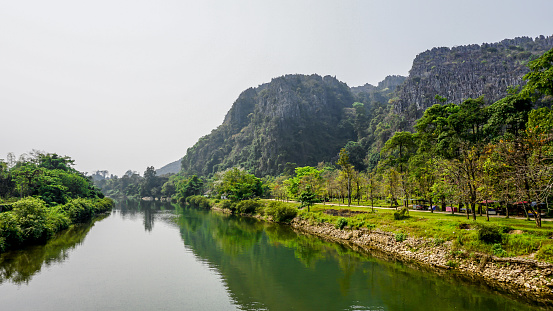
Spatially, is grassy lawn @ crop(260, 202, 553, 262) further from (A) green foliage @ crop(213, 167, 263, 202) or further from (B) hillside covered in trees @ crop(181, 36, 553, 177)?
(B) hillside covered in trees @ crop(181, 36, 553, 177)

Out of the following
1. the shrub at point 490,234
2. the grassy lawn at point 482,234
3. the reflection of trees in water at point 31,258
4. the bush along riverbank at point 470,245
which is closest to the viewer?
the bush along riverbank at point 470,245

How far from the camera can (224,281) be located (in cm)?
2292

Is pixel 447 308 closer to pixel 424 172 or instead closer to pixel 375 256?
pixel 375 256

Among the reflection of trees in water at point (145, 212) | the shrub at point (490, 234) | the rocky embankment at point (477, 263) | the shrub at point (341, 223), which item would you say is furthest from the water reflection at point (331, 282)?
the reflection of trees in water at point (145, 212)

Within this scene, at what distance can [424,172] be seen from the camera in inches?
1714

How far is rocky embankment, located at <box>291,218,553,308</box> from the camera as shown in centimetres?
1834

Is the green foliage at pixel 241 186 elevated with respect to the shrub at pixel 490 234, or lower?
elevated

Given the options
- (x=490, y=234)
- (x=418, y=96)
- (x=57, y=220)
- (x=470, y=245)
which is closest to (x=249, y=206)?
(x=57, y=220)

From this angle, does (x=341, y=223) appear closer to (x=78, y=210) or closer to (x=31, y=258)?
(x=31, y=258)

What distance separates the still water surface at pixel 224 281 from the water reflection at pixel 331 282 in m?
0.07

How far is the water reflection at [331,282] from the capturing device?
1792 centimetres

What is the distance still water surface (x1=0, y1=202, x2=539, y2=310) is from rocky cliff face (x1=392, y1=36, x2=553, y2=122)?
434 ft

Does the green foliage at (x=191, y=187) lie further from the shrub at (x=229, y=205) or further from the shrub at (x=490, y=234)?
the shrub at (x=490, y=234)

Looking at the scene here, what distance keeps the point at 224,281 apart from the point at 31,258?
22288mm
